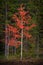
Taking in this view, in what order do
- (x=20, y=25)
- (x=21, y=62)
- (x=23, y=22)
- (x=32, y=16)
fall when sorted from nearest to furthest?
(x=21, y=62), (x=20, y=25), (x=23, y=22), (x=32, y=16)

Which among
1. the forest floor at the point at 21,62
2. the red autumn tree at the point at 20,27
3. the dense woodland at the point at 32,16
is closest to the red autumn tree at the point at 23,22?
the red autumn tree at the point at 20,27

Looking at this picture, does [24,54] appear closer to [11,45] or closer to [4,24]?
[11,45]

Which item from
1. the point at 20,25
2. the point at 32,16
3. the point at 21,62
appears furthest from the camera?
the point at 32,16

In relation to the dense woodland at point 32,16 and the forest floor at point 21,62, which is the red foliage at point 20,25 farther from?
the forest floor at point 21,62

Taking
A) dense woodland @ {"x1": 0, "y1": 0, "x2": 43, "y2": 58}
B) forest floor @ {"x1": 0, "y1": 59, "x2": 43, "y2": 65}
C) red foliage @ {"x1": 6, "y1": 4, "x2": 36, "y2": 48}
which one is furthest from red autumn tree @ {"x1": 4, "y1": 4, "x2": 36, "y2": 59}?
forest floor @ {"x1": 0, "y1": 59, "x2": 43, "y2": 65}

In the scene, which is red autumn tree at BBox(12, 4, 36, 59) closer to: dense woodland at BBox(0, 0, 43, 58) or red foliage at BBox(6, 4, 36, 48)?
red foliage at BBox(6, 4, 36, 48)

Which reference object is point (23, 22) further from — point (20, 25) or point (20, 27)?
point (20, 27)

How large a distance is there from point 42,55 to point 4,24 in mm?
4969

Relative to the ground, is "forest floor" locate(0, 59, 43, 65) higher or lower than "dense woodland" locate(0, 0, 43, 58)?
lower

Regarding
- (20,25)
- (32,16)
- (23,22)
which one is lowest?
(20,25)

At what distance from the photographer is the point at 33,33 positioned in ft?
92.3

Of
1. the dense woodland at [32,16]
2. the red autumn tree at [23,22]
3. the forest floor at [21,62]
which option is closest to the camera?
the forest floor at [21,62]

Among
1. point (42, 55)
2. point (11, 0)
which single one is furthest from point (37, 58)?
point (11, 0)

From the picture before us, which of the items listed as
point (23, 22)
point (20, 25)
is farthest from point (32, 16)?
point (20, 25)
